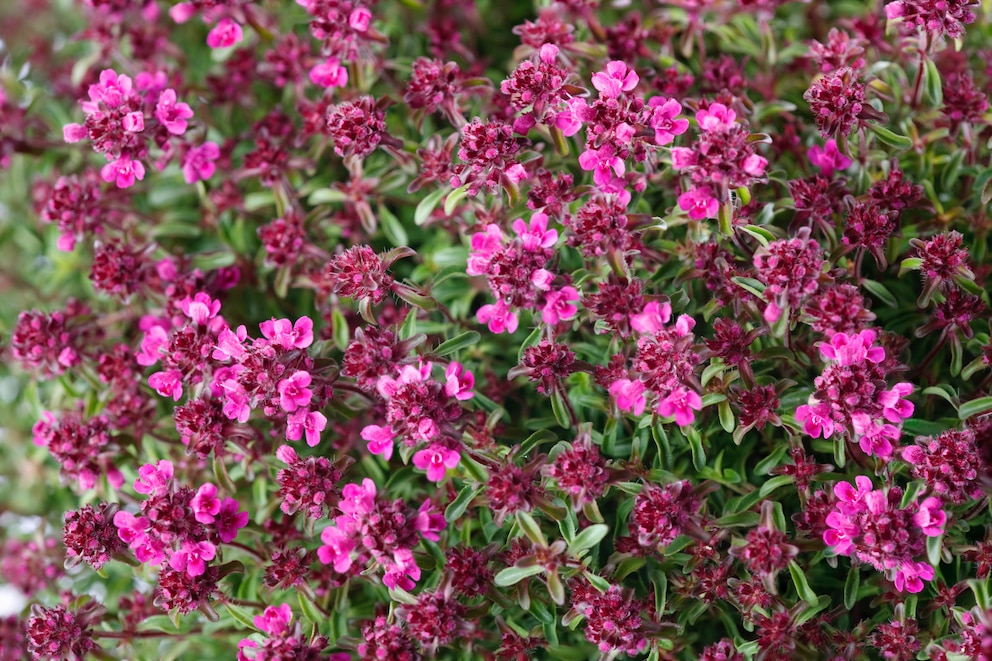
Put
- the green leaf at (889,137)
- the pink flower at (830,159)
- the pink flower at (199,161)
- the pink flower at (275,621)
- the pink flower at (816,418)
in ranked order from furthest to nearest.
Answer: the pink flower at (199,161)
the pink flower at (830,159)
the green leaf at (889,137)
the pink flower at (275,621)
the pink flower at (816,418)

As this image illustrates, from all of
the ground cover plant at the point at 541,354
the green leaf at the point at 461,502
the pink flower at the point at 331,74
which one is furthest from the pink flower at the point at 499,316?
the pink flower at the point at 331,74

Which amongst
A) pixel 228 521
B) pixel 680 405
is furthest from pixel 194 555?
pixel 680 405

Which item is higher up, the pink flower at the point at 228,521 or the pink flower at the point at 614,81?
the pink flower at the point at 614,81

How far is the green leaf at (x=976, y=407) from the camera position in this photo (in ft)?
5.27

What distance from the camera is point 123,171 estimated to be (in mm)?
1868

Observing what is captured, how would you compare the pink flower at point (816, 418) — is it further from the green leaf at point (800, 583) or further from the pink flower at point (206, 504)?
the pink flower at point (206, 504)

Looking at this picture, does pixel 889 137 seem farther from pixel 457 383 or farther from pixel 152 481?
pixel 152 481

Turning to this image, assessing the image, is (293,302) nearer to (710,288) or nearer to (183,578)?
(183,578)

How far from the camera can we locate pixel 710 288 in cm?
178

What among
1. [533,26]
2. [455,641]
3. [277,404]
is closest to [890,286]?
[533,26]

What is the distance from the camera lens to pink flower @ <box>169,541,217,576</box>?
1.65m

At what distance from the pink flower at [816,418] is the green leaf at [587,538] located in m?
0.43

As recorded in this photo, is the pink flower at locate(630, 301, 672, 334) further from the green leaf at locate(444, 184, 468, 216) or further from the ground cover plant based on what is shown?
the green leaf at locate(444, 184, 468, 216)

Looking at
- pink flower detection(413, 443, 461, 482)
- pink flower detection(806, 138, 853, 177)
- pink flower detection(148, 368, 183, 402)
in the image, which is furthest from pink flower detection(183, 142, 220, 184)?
pink flower detection(806, 138, 853, 177)
